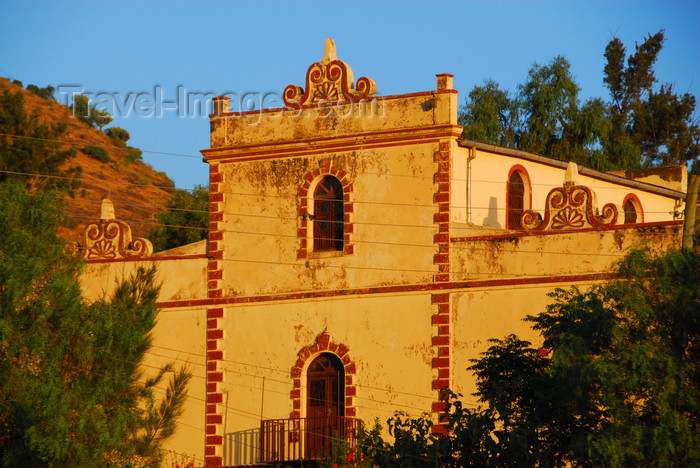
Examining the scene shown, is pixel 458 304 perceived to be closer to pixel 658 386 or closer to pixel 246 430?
pixel 246 430

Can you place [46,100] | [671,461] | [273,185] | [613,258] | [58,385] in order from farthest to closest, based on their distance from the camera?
1. [46,100]
2. [273,185]
3. [58,385]
4. [613,258]
5. [671,461]

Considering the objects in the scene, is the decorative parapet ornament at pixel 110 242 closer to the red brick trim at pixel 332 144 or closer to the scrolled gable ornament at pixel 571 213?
the red brick trim at pixel 332 144

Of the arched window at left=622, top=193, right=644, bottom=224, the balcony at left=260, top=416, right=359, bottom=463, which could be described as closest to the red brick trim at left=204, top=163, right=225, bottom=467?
the balcony at left=260, top=416, right=359, bottom=463

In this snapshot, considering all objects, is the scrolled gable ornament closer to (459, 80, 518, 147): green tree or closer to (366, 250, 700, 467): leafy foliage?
(366, 250, 700, 467): leafy foliage

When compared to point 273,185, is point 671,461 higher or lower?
lower

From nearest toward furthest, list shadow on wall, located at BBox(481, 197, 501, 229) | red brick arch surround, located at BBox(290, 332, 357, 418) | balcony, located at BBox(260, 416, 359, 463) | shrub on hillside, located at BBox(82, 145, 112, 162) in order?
1. balcony, located at BBox(260, 416, 359, 463)
2. red brick arch surround, located at BBox(290, 332, 357, 418)
3. shadow on wall, located at BBox(481, 197, 501, 229)
4. shrub on hillside, located at BBox(82, 145, 112, 162)

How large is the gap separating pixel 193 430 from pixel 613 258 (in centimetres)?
1058

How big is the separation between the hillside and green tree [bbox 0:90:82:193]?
7.65 meters

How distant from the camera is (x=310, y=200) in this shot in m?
26.6

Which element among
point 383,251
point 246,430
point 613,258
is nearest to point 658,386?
point 613,258

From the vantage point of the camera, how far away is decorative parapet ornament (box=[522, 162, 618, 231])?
24.1 meters

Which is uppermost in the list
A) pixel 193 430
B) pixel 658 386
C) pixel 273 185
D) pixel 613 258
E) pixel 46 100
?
pixel 46 100

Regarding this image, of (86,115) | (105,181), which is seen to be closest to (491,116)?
(105,181)

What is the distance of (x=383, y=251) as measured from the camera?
84.4 feet
